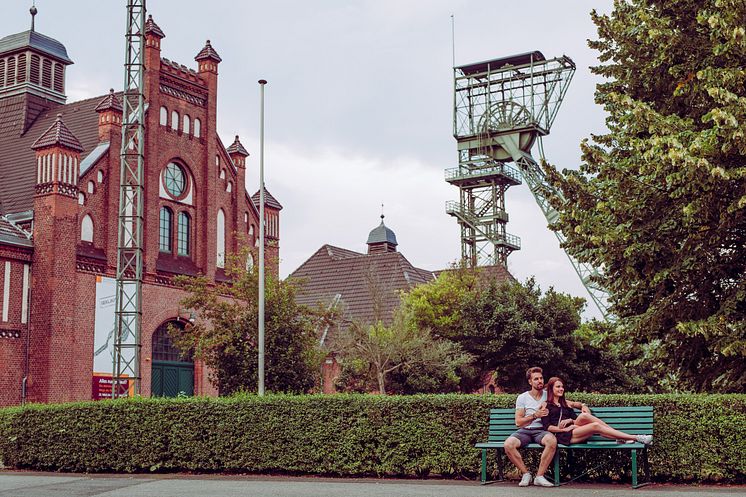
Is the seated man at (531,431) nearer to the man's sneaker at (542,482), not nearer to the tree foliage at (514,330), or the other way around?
the man's sneaker at (542,482)

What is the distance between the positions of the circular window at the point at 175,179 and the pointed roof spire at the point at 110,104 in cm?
339

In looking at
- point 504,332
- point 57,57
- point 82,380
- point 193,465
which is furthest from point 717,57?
point 57,57

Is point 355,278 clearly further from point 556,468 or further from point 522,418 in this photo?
point 556,468

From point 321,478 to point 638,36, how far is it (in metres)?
9.96

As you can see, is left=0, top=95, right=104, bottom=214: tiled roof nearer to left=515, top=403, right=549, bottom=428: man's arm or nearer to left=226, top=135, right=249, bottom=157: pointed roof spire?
left=226, top=135, right=249, bottom=157: pointed roof spire

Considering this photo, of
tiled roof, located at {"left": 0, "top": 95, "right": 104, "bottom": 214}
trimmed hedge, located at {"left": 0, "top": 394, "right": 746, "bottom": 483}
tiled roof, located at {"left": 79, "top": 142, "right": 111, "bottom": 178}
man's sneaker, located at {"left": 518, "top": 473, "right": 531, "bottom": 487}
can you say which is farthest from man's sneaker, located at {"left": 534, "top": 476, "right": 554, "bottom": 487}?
Result: tiled roof, located at {"left": 0, "top": 95, "right": 104, "bottom": 214}

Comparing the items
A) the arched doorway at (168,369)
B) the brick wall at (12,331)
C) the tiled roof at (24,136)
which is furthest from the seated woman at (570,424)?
the tiled roof at (24,136)

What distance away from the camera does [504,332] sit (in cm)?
3722

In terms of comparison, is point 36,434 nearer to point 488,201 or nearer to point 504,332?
point 504,332

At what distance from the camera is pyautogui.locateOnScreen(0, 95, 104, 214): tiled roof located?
3984cm

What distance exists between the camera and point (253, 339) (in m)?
33.7

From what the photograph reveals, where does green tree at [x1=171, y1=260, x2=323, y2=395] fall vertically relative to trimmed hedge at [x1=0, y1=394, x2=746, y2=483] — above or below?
above

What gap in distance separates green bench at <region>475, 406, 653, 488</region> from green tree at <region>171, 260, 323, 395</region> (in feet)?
61.7

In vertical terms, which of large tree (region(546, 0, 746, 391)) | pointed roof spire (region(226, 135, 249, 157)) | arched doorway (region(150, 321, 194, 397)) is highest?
pointed roof spire (region(226, 135, 249, 157))
